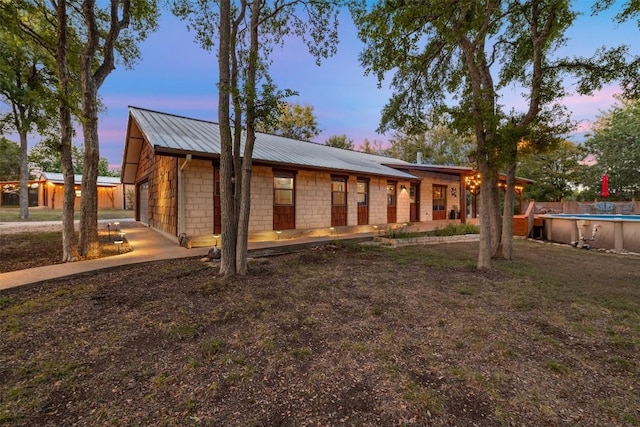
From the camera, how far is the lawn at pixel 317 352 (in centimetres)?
206

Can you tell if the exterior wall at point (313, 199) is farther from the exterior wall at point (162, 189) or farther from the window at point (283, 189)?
the exterior wall at point (162, 189)

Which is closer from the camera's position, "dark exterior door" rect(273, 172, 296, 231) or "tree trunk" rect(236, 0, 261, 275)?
"tree trunk" rect(236, 0, 261, 275)

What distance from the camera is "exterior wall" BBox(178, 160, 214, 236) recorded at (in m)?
8.12

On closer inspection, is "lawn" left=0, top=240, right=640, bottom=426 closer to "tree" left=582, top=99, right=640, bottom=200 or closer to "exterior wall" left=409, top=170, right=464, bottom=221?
"exterior wall" left=409, top=170, right=464, bottom=221

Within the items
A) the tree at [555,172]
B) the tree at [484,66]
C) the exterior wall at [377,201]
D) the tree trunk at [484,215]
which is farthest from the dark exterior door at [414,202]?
the tree at [555,172]

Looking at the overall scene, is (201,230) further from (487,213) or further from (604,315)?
(604,315)

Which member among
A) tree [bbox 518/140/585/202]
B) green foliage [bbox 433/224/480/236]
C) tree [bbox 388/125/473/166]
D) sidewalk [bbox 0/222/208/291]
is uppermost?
tree [bbox 388/125/473/166]

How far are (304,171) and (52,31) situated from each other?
10470mm

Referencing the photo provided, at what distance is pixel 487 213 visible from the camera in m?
6.19

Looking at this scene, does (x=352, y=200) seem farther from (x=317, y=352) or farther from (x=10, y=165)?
(x=10, y=165)

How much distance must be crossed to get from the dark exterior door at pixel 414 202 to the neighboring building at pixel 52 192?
25.4m

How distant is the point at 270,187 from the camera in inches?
386

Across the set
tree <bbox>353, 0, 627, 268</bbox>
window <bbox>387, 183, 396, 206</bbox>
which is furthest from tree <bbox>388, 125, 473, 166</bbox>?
tree <bbox>353, 0, 627, 268</bbox>

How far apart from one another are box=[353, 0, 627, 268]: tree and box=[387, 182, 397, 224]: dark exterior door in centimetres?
589
